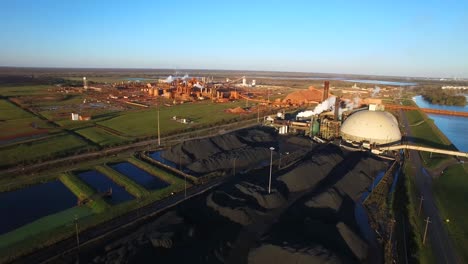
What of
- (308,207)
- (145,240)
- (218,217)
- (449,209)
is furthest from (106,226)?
(449,209)

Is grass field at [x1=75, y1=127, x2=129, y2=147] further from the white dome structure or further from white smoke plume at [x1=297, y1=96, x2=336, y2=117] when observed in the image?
white smoke plume at [x1=297, y1=96, x2=336, y2=117]

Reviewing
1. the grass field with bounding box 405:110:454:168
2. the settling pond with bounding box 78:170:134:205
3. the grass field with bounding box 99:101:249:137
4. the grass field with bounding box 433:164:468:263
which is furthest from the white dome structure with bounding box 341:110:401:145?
the settling pond with bounding box 78:170:134:205

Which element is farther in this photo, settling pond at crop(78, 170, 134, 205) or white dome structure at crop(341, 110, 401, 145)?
white dome structure at crop(341, 110, 401, 145)

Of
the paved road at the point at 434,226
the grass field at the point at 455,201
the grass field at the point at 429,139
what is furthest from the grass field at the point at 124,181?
the grass field at the point at 429,139

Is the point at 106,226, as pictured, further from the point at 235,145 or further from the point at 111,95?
the point at 111,95

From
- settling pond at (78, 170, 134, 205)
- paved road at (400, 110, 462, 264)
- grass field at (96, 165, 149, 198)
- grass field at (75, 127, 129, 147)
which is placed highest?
grass field at (75, 127, 129, 147)

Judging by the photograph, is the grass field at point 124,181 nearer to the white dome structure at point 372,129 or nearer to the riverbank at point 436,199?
the riverbank at point 436,199

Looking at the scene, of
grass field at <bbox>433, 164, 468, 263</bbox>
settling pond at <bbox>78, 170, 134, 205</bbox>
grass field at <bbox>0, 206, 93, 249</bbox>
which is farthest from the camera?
settling pond at <bbox>78, 170, 134, 205</bbox>

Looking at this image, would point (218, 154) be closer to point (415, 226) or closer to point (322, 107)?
point (415, 226)

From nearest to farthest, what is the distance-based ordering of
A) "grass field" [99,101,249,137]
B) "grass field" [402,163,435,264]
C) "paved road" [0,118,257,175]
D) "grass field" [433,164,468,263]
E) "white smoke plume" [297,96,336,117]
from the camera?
"grass field" [402,163,435,264]
"grass field" [433,164,468,263]
"paved road" [0,118,257,175]
"grass field" [99,101,249,137]
"white smoke plume" [297,96,336,117]
